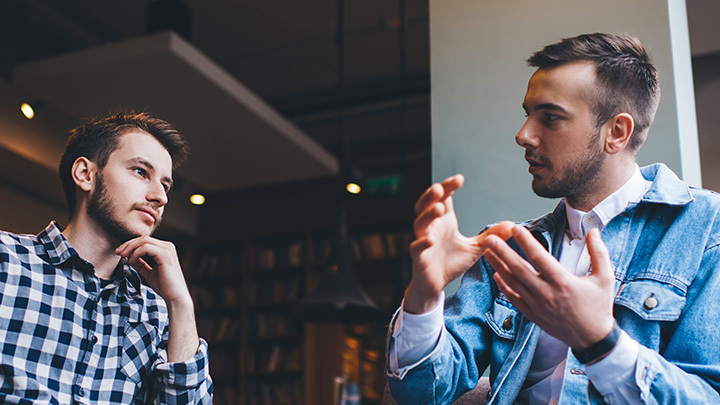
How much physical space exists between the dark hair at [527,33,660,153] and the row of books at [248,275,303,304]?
5648 millimetres

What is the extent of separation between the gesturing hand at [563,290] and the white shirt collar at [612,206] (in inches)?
15.8

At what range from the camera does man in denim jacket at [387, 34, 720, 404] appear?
1.21 meters

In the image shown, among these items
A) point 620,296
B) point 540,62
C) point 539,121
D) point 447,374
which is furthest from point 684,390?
point 540,62

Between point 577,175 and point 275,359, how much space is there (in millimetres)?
5808

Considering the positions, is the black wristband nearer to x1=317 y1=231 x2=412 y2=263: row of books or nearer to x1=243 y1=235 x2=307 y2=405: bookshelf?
x1=317 y1=231 x2=412 y2=263: row of books

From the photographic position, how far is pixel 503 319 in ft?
5.25

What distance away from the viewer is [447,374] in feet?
4.79

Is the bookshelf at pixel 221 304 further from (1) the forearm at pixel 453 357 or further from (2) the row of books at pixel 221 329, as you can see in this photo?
(1) the forearm at pixel 453 357

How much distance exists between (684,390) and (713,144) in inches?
150

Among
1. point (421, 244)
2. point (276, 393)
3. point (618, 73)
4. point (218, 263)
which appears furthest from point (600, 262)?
point (218, 263)

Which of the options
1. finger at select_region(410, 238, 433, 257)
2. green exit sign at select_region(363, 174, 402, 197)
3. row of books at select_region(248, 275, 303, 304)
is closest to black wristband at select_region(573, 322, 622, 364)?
finger at select_region(410, 238, 433, 257)

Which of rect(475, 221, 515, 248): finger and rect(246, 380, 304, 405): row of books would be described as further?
rect(246, 380, 304, 405): row of books

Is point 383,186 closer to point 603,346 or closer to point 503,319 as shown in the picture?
point 503,319

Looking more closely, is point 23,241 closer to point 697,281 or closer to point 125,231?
point 125,231
